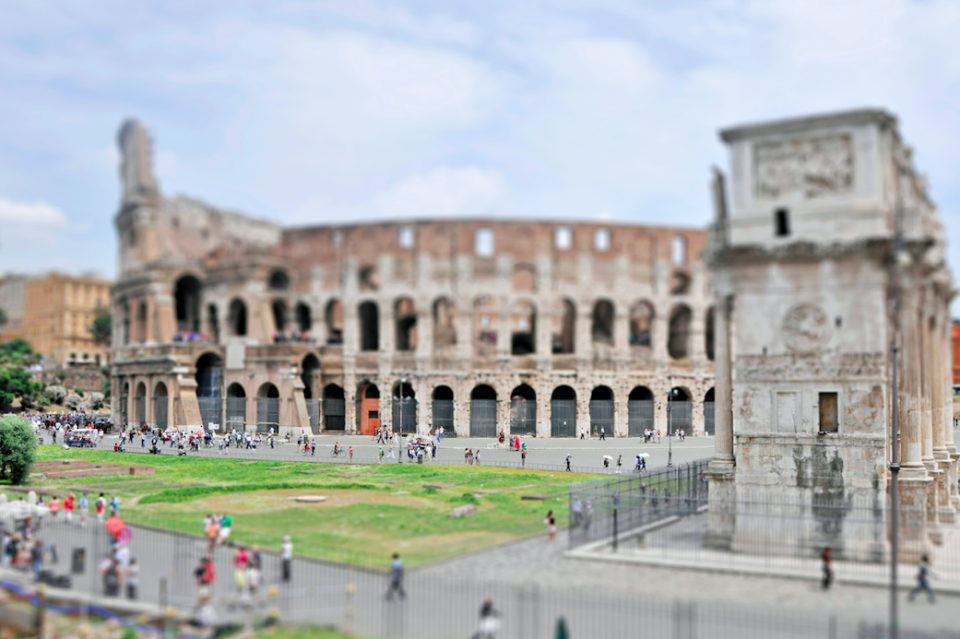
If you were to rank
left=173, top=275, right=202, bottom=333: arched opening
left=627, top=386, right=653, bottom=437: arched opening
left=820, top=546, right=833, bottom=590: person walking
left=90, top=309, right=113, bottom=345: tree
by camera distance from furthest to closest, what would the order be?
left=90, top=309, right=113, bottom=345: tree
left=173, top=275, right=202, bottom=333: arched opening
left=627, top=386, right=653, bottom=437: arched opening
left=820, top=546, right=833, bottom=590: person walking

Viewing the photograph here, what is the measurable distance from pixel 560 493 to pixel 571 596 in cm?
1414

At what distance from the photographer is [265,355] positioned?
54.4 meters

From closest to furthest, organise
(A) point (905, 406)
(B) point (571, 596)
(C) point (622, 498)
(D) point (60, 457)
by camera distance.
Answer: (B) point (571, 596) < (A) point (905, 406) < (C) point (622, 498) < (D) point (60, 457)

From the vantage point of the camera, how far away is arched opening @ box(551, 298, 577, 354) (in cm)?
5694

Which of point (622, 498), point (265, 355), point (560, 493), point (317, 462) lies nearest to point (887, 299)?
point (622, 498)

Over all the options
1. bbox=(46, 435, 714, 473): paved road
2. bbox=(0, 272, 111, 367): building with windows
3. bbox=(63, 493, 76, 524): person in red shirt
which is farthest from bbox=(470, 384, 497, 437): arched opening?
bbox=(0, 272, 111, 367): building with windows

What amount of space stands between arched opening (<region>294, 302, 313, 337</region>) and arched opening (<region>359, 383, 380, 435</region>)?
22.5 ft

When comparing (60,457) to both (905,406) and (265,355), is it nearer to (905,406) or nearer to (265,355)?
(265,355)

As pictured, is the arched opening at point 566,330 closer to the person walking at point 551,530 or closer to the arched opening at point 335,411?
the arched opening at point 335,411

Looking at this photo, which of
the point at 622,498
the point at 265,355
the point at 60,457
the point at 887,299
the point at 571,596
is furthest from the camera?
the point at 265,355

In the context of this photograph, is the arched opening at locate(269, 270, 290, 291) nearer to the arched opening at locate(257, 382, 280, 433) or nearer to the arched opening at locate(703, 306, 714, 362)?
the arched opening at locate(257, 382, 280, 433)

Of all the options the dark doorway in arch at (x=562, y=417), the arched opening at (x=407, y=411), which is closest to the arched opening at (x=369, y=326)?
the arched opening at (x=407, y=411)

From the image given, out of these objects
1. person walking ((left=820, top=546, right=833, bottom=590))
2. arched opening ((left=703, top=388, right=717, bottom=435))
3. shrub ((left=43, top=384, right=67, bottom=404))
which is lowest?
person walking ((left=820, top=546, right=833, bottom=590))

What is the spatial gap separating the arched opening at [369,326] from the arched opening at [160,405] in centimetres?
1254
